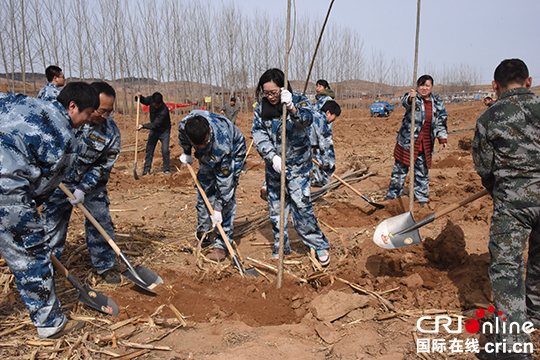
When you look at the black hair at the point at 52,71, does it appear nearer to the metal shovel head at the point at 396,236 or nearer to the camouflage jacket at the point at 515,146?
the metal shovel head at the point at 396,236

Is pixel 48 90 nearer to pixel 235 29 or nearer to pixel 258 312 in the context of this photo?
pixel 258 312

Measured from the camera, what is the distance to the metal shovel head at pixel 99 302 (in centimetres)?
297

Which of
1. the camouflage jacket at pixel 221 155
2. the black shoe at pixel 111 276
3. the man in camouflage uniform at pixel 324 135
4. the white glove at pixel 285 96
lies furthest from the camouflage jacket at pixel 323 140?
the black shoe at pixel 111 276

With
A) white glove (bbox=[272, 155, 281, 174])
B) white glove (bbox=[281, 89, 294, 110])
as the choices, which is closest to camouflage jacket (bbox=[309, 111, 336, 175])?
white glove (bbox=[272, 155, 281, 174])

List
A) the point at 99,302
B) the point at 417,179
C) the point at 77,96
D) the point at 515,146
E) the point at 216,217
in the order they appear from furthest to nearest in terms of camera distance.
Answer: 1. the point at 417,179
2. the point at 216,217
3. the point at 99,302
4. the point at 77,96
5. the point at 515,146

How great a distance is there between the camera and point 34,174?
2.46 metres

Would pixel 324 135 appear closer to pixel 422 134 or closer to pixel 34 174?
pixel 422 134

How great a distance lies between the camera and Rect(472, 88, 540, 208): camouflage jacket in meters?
2.36

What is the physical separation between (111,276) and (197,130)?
171 cm

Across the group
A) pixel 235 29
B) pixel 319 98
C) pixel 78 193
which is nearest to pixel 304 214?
pixel 78 193

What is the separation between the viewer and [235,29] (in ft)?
65.5

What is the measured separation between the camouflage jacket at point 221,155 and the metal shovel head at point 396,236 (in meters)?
1.67

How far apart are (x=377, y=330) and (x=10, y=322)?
283cm

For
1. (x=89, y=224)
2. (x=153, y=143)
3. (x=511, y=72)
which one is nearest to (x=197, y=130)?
(x=89, y=224)
